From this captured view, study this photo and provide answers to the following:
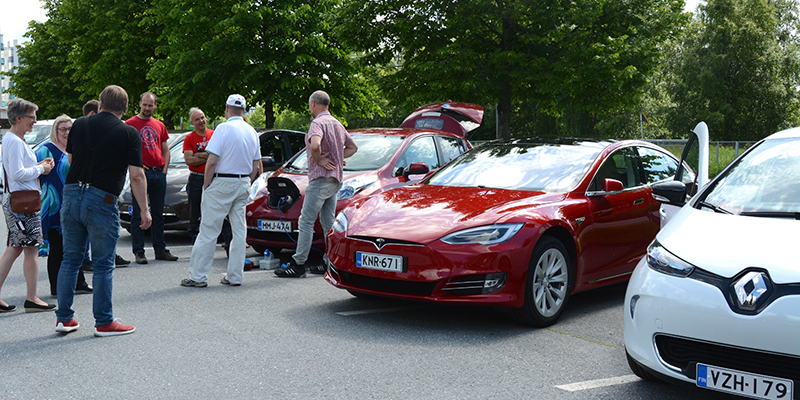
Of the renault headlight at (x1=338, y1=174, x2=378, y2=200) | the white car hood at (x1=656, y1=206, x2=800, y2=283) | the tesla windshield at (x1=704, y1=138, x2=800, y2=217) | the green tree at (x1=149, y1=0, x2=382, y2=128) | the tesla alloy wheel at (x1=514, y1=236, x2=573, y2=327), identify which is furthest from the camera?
the green tree at (x1=149, y1=0, x2=382, y2=128)

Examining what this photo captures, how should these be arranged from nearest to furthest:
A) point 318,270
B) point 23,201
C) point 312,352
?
point 312,352 → point 23,201 → point 318,270

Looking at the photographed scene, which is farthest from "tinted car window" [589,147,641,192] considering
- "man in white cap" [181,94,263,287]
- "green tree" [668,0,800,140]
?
"green tree" [668,0,800,140]

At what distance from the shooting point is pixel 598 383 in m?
4.19

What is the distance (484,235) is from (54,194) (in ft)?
12.2

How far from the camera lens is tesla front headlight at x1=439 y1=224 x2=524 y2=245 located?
5.15 metres

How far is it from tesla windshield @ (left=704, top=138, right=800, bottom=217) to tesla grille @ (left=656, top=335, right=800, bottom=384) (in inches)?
37.4

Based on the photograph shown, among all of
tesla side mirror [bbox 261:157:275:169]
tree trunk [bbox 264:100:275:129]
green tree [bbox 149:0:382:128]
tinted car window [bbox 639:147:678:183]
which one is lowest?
tesla side mirror [bbox 261:157:275:169]

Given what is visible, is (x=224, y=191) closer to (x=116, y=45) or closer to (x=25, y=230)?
(x=25, y=230)

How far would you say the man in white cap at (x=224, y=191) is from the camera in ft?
22.8

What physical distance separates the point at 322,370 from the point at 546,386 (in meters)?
1.30

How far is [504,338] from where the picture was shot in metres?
5.14

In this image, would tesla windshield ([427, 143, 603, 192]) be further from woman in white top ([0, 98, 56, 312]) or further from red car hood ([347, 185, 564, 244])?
woman in white top ([0, 98, 56, 312])

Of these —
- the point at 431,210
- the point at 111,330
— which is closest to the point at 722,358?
the point at 431,210

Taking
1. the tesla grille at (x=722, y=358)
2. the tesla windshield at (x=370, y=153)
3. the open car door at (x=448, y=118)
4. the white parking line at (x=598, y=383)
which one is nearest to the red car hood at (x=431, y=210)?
the white parking line at (x=598, y=383)
